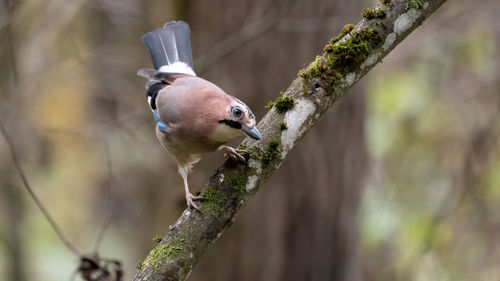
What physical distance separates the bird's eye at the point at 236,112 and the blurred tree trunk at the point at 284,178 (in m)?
2.15

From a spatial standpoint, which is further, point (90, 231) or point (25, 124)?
point (90, 231)

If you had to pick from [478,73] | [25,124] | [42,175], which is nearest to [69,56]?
[25,124]

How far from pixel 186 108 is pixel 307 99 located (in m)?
0.97

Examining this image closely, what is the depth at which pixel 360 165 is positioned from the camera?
5930 mm

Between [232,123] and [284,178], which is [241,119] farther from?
[284,178]

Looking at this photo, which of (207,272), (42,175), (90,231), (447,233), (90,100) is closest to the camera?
(207,272)

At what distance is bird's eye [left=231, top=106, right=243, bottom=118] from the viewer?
316cm

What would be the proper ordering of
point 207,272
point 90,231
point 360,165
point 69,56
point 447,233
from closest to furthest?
point 207,272 → point 360,165 → point 69,56 → point 447,233 → point 90,231

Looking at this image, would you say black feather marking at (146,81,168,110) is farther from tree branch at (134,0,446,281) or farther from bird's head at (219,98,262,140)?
tree branch at (134,0,446,281)

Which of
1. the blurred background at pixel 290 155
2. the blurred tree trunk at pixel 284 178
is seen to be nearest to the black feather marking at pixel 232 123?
the blurred background at pixel 290 155

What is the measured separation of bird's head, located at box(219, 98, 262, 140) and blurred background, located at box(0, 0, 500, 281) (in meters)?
1.44

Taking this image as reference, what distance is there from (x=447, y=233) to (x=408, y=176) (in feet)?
4.15

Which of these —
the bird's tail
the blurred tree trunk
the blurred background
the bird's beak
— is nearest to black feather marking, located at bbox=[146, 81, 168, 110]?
the bird's tail

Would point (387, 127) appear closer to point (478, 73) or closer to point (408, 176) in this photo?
point (408, 176)
